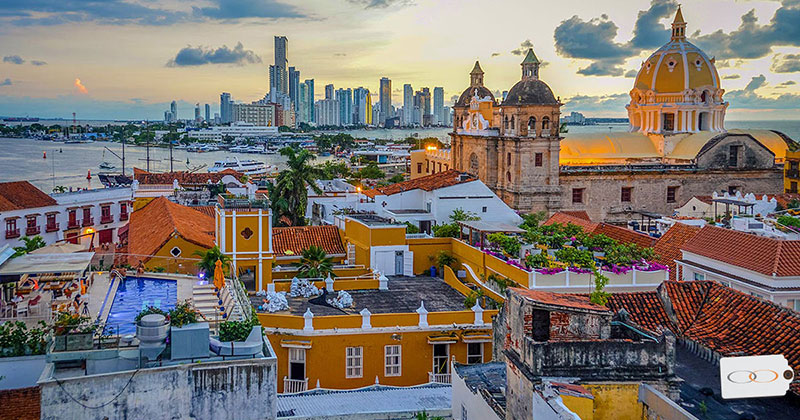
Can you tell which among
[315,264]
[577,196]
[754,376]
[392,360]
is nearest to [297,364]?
[392,360]

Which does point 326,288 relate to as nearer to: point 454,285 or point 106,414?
point 454,285

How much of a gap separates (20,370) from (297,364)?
7.33 metres

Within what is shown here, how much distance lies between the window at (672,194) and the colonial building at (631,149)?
6 cm

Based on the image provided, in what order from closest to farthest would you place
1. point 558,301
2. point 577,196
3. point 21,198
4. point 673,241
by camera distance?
point 558,301 < point 673,241 < point 21,198 < point 577,196

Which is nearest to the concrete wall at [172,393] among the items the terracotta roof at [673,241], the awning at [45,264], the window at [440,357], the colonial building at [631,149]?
the awning at [45,264]

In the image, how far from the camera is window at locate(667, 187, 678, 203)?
48.3 meters

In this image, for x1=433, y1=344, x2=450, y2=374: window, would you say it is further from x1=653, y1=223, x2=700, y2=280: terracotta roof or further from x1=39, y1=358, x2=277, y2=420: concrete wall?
x1=653, y1=223, x2=700, y2=280: terracotta roof

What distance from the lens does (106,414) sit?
1002 centimetres

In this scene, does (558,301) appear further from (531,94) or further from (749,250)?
(531,94)

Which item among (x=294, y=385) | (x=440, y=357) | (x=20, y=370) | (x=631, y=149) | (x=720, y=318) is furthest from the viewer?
(x=631, y=149)

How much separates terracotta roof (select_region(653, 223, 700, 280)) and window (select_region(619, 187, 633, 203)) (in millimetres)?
21394

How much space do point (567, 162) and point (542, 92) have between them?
8065mm

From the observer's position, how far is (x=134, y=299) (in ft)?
Answer: 46.8

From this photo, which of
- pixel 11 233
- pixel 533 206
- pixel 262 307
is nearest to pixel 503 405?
pixel 262 307
